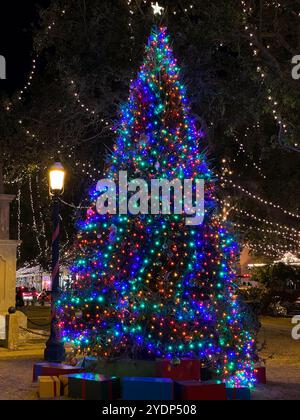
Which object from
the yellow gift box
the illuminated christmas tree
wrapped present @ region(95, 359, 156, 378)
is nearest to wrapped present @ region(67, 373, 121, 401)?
the yellow gift box

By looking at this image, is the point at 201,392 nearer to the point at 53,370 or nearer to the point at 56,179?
the point at 53,370

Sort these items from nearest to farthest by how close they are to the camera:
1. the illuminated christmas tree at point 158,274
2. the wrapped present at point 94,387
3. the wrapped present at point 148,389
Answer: the wrapped present at point 148,389
the wrapped present at point 94,387
the illuminated christmas tree at point 158,274

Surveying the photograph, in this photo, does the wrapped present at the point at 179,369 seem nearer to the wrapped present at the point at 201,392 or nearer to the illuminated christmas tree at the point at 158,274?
the illuminated christmas tree at the point at 158,274

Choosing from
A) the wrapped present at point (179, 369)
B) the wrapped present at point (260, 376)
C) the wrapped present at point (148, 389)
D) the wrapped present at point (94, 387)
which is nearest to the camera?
the wrapped present at point (148, 389)

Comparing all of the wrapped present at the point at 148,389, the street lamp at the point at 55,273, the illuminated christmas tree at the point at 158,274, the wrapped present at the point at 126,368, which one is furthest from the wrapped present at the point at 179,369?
the street lamp at the point at 55,273

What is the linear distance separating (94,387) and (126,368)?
96cm

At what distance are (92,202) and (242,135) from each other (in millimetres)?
15187

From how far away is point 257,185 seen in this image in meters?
26.4

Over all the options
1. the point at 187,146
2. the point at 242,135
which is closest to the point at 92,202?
the point at 187,146

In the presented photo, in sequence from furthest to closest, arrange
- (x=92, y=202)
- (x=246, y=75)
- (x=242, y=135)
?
(x=242, y=135) → (x=246, y=75) → (x=92, y=202)

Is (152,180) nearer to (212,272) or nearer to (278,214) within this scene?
(212,272)

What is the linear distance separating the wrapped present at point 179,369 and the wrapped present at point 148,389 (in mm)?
587

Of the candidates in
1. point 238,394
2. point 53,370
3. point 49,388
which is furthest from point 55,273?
point 238,394

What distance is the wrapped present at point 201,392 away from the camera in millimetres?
9586
